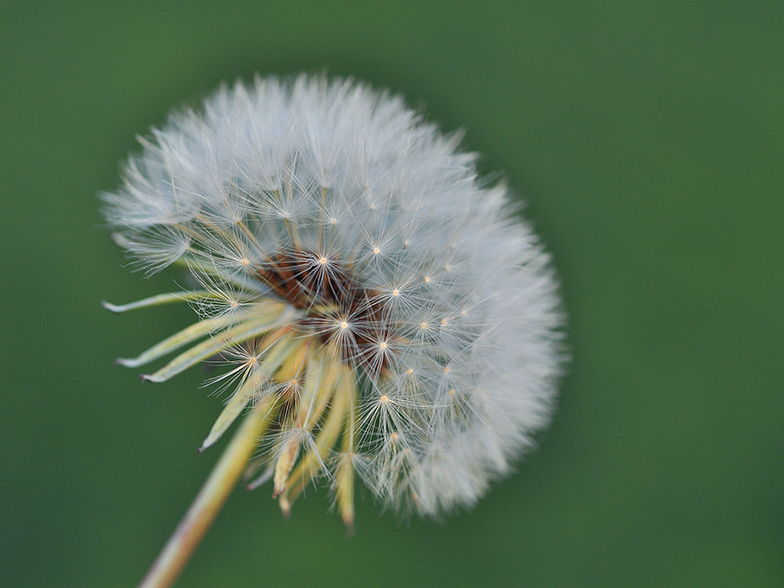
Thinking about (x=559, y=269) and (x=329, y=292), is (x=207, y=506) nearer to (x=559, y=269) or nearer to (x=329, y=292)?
(x=329, y=292)

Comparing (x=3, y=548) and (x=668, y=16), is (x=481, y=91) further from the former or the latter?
(x=3, y=548)

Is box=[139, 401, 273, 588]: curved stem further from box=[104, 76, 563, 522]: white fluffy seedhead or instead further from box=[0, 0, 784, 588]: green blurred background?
box=[0, 0, 784, 588]: green blurred background

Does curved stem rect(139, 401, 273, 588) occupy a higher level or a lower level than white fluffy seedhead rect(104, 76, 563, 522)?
lower

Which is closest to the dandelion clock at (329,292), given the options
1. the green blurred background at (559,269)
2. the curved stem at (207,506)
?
the curved stem at (207,506)

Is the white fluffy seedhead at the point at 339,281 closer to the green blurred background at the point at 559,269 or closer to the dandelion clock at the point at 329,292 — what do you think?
the dandelion clock at the point at 329,292

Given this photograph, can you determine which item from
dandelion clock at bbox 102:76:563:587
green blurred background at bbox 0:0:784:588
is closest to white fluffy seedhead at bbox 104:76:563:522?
dandelion clock at bbox 102:76:563:587

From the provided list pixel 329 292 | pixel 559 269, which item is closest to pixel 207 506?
pixel 329 292

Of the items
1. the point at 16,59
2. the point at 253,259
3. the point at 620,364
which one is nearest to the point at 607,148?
the point at 620,364
